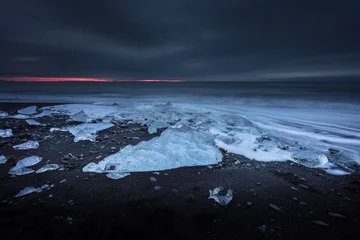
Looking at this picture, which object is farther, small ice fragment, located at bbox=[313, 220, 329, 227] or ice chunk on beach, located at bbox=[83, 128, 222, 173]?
ice chunk on beach, located at bbox=[83, 128, 222, 173]

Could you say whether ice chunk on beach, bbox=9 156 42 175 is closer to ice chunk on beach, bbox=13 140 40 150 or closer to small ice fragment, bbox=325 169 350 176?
ice chunk on beach, bbox=13 140 40 150

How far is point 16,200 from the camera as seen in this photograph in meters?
2.12

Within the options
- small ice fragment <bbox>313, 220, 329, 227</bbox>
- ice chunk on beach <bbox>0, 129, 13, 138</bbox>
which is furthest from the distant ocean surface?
small ice fragment <bbox>313, 220, 329, 227</bbox>

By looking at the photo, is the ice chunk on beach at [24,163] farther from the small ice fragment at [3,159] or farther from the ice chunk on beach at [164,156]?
the ice chunk on beach at [164,156]

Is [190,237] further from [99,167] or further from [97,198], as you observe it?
[99,167]

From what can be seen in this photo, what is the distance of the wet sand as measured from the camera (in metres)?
1.77

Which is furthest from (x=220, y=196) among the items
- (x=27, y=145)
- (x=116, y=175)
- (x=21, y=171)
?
(x=27, y=145)

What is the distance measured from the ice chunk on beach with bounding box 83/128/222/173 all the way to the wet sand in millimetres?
147

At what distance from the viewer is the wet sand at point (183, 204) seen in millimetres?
1772

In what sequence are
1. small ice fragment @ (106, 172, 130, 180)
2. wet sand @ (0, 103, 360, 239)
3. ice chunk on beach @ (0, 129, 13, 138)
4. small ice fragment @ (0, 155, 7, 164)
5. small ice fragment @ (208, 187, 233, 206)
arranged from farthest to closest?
ice chunk on beach @ (0, 129, 13, 138)
small ice fragment @ (0, 155, 7, 164)
small ice fragment @ (106, 172, 130, 180)
small ice fragment @ (208, 187, 233, 206)
wet sand @ (0, 103, 360, 239)

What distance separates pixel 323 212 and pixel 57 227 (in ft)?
9.22

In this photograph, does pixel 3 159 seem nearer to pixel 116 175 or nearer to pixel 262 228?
pixel 116 175

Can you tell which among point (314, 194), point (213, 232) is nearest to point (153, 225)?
point (213, 232)

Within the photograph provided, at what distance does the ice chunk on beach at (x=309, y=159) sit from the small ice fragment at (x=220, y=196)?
5.80 ft
